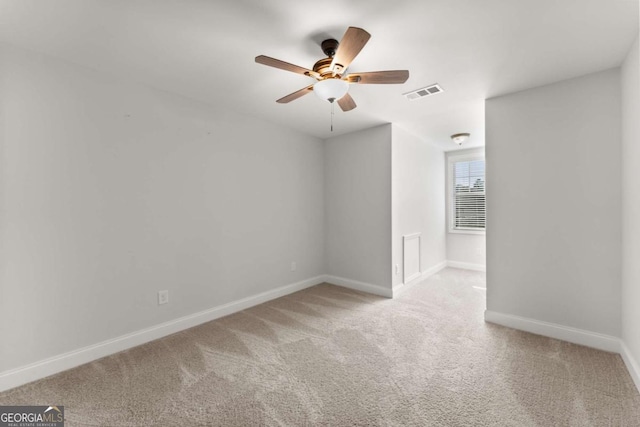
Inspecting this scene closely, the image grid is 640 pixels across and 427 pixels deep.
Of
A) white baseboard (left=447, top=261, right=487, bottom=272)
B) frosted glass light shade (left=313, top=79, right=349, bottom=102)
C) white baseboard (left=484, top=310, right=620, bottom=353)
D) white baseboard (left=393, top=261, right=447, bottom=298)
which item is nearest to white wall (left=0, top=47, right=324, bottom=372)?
frosted glass light shade (left=313, top=79, right=349, bottom=102)

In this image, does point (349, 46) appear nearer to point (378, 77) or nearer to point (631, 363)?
point (378, 77)

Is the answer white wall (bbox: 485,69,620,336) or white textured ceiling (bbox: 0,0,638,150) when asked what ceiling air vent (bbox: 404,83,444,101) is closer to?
white textured ceiling (bbox: 0,0,638,150)

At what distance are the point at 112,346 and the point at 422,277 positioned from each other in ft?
13.8

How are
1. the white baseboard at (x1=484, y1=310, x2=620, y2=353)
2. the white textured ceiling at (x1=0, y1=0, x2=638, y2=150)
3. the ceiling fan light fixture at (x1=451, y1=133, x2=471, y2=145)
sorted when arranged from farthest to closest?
the ceiling fan light fixture at (x1=451, y1=133, x2=471, y2=145) → the white baseboard at (x1=484, y1=310, x2=620, y2=353) → the white textured ceiling at (x1=0, y1=0, x2=638, y2=150)

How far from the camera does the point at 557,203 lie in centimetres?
260

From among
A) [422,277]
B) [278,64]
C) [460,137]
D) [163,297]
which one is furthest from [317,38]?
[422,277]

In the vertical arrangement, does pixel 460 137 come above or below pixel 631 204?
above

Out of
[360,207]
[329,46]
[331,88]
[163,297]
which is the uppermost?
[329,46]

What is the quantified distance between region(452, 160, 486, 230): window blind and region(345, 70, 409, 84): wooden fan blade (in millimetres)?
4254

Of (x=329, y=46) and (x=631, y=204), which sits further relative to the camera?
(x=631, y=204)

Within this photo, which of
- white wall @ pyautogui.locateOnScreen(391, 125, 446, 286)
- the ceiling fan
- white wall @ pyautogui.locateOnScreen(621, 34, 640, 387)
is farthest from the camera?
white wall @ pyautogui.locateOnScreen(391, 125, 446, 286)

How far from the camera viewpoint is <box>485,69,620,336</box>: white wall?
7.77 ft

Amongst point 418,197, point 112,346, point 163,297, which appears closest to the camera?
point 112,346

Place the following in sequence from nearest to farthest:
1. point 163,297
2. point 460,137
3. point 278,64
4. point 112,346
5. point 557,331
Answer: point 278,64
point 112,346
point 557,331
point 163,297
point 460,137
